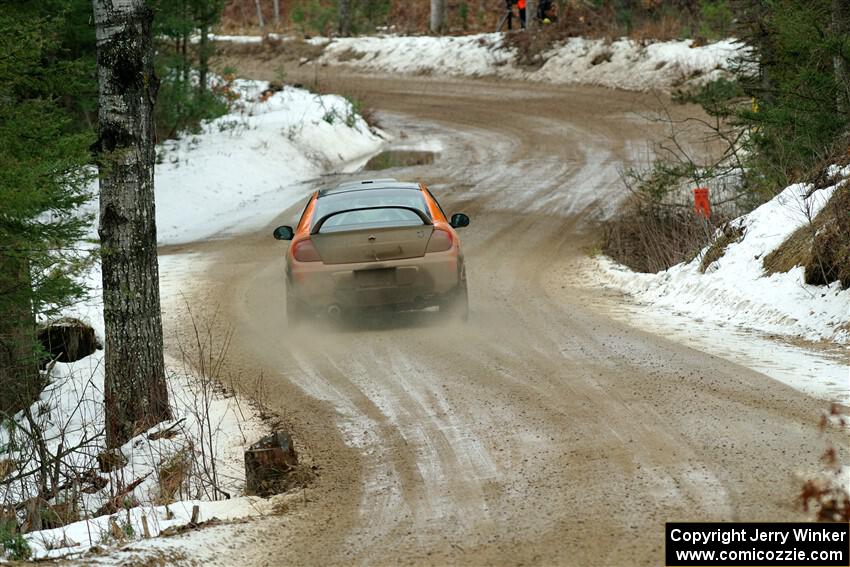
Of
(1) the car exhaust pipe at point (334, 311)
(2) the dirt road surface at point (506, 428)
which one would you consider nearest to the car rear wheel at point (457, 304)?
(2) the dirt road surface at point (506, 428)

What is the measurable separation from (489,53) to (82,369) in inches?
1192

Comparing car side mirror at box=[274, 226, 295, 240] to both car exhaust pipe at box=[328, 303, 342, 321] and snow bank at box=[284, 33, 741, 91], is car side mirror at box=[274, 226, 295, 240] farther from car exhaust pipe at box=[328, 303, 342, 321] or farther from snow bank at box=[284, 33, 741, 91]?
snow bank at box=[284, 33, 741, 91]

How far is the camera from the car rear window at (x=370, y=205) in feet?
40.6

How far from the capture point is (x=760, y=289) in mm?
12445

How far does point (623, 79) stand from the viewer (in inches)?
1366

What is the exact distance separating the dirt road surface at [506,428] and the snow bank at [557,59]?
56.6ft

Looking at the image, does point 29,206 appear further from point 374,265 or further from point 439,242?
point 439,242

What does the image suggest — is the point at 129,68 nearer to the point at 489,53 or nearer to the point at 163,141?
the point at 163,141

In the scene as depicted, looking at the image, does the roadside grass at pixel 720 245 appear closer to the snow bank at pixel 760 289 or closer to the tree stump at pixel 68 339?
the snow bank at pixel 760 289

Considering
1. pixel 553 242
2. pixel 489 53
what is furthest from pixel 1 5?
pixel 489 53

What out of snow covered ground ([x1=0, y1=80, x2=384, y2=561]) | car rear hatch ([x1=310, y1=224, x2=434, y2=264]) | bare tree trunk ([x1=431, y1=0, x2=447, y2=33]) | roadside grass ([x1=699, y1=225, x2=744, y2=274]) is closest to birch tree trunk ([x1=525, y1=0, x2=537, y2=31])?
bare tree trunk ([x1=431, y1=0, x2=447, y2=33])

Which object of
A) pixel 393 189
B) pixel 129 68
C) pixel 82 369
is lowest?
pixel 82 369

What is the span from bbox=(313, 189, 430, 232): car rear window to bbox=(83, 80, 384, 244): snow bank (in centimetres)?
848

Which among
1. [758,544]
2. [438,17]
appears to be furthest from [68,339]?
[438,17]
